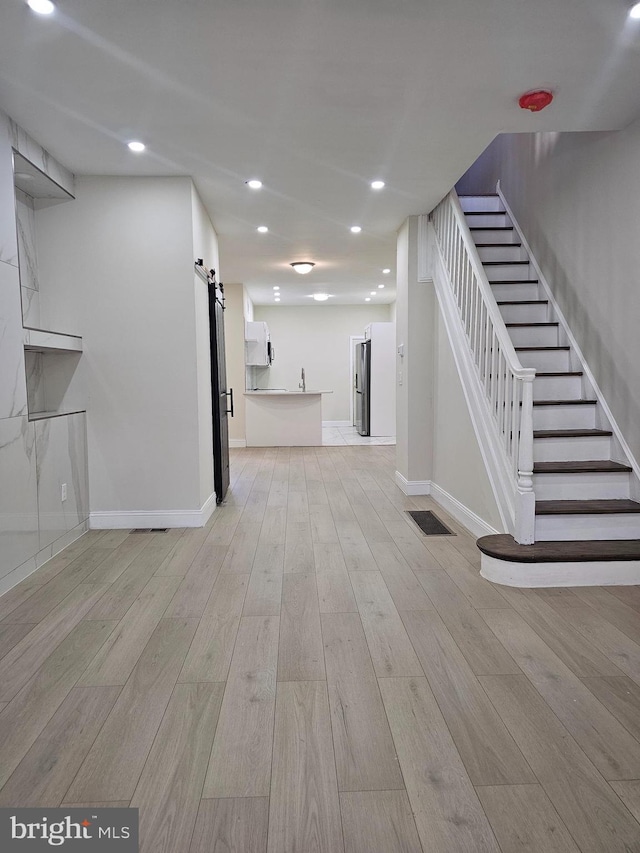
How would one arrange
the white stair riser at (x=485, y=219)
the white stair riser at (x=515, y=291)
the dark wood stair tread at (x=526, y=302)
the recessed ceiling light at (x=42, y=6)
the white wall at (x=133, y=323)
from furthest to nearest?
the white stair riser at (x=485, y=219) → the white stair riser at (x=515, y=291) → the dark wood stair tread at (x=526, y=302) → the white wall at (x=133, y=323) → the recessed ceiling light at (x=42, y=6)

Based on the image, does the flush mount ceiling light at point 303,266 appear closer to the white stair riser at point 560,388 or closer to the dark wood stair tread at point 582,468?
the white stair riser at point 560,388

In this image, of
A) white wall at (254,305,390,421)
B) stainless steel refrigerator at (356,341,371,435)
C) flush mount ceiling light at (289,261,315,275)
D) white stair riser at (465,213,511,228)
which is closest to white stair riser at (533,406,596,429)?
white stair riser at (465,213,511,228)

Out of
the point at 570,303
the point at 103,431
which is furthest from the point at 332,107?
the point at 103,431

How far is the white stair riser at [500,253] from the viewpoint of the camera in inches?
203

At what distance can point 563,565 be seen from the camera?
118 inches

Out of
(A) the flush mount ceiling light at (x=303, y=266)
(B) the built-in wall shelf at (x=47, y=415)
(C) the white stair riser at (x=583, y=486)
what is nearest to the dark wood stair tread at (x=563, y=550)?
(C) the white stair riser at (x=583, y=486)

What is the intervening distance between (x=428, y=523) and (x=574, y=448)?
4.17ft

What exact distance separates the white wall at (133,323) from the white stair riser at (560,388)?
2.68 m

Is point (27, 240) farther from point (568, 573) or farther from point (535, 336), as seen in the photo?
point (568, 573)

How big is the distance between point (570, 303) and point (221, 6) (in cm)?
326

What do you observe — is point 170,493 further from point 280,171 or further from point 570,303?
point 570,303

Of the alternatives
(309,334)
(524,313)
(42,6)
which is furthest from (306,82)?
(309,334)

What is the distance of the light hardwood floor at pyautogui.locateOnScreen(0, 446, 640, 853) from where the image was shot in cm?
144

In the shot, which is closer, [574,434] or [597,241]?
[574,434]
